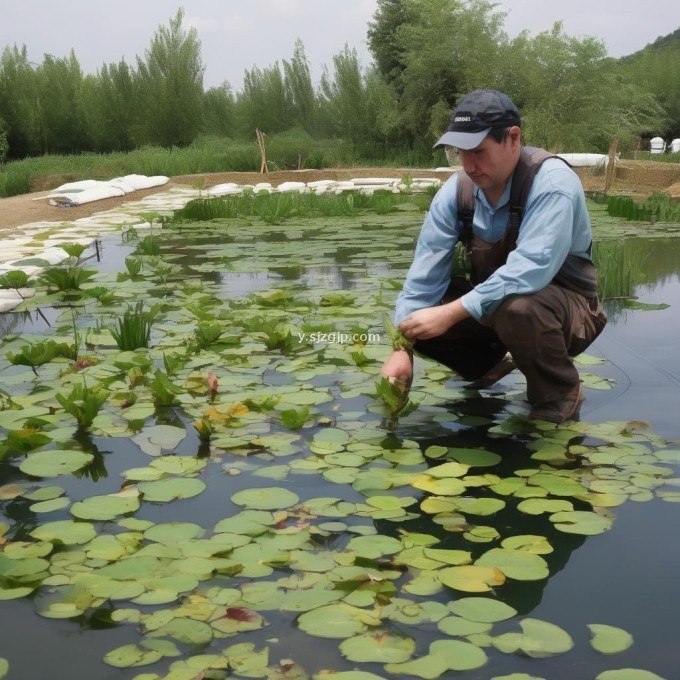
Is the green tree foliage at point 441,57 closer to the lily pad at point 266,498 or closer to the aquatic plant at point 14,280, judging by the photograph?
the aquatic plant at point 14,280

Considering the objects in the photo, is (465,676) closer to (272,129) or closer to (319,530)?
(319,530)

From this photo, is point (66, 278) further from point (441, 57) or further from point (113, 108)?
point (113, 108)

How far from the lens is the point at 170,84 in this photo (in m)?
21.0

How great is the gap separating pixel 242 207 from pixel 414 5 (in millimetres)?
12189

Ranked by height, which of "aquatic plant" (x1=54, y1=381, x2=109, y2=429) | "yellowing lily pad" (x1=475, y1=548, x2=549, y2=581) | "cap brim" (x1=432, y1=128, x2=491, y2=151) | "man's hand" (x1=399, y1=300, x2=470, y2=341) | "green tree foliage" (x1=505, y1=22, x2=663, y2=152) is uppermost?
"green tree foliage" (x1=505, y1=22, x2=663, y2=152)

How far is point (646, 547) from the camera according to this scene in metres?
1.99

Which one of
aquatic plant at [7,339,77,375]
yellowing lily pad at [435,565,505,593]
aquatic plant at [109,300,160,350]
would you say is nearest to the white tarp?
aquatic plant at [109,300,160,350]

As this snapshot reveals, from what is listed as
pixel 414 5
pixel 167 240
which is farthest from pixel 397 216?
pixel 414 5

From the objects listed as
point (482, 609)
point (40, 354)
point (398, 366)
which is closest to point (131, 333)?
point (40, 354)

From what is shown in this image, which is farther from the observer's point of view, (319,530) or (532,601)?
(319,530)

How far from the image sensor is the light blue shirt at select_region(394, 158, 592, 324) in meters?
2.52

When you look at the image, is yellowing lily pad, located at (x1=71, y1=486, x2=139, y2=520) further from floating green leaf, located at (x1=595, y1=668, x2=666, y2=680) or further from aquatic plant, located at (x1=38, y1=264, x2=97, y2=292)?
aquatic plant, located at (x1=38, y1=264, x2=97, y2=292)

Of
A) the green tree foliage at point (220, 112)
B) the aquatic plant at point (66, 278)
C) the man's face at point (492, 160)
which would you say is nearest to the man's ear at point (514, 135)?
the man's face at point (492, 160)

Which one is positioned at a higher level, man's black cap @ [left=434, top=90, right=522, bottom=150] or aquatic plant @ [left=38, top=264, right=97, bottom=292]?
man's black cap @ [left=434, top=90, right=522, bottom=150]
